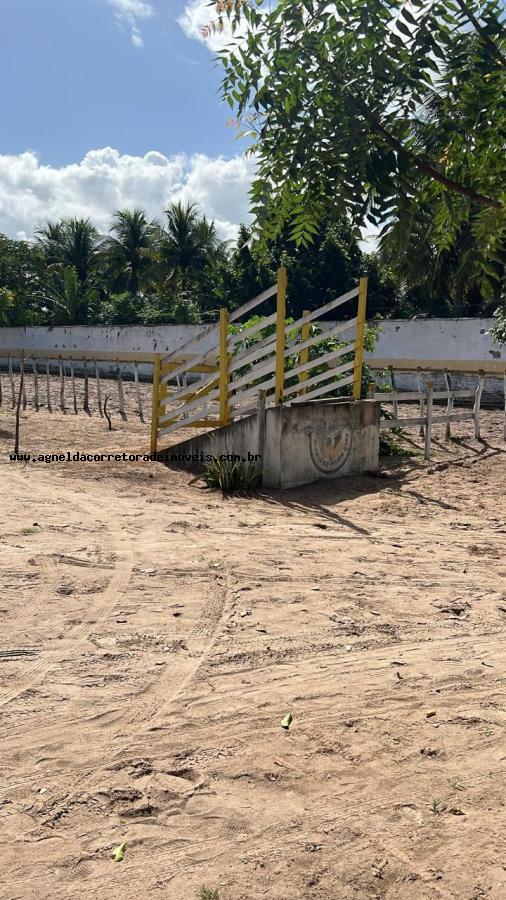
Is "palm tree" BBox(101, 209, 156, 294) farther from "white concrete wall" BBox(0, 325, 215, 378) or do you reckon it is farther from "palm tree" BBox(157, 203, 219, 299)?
"white concrete wall" BBox(0, 325, 215, 378)

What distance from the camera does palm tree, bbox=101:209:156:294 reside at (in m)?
39.8

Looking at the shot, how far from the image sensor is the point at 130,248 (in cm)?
4003

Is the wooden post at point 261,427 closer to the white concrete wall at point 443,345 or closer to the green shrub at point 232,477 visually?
the green shrub at point 232,477

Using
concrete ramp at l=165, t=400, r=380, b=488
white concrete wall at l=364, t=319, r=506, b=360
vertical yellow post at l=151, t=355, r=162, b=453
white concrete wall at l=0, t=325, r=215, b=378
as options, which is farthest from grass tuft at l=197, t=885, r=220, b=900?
white concrete wall at l=0, t=325, r=215, b=378

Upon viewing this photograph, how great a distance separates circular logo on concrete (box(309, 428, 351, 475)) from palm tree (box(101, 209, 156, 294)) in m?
32.8

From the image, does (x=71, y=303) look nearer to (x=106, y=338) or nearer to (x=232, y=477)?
(x=106, y=338)

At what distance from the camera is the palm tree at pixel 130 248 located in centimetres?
3981

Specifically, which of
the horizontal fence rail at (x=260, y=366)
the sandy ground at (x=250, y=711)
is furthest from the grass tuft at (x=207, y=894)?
the horizontal fence rail at (x=260, y=366)

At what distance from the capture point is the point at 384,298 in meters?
30.0

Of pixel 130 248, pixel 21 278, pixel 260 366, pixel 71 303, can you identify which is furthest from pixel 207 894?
pixel 130 248

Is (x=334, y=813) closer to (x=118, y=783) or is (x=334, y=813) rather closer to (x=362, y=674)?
(x=118, y=783)

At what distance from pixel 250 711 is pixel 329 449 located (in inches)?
237

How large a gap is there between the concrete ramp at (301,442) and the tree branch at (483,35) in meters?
5.68

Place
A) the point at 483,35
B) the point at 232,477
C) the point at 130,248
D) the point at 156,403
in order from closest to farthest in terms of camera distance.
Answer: the point at 483,35 < the point at 232,477 < the point at 156,403 < the point at 130,248
